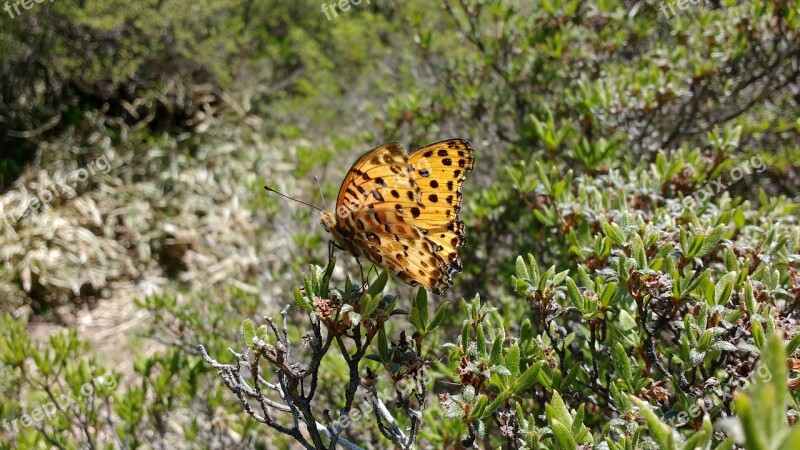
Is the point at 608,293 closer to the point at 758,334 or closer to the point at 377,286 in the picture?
the point at 758,334

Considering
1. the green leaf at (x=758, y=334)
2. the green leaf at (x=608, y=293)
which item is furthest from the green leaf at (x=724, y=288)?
the green leaf at (x=608, y=293)

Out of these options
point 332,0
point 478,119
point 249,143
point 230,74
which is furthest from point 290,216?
point 332,0

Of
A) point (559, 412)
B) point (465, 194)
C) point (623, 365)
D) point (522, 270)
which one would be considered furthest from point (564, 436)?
point (465, 194)

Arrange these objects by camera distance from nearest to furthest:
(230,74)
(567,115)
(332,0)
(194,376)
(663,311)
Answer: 1. (663,311)
2. (194,376)
3. (567,115)
4. (230,74)
5. (332,0)

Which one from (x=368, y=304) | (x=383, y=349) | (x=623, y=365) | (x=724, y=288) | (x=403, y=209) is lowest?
(x=623, y=365)

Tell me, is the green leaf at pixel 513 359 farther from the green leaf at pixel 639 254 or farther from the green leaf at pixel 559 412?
the green leaf at pixel 639 254

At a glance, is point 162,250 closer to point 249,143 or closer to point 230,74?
point 249,143
